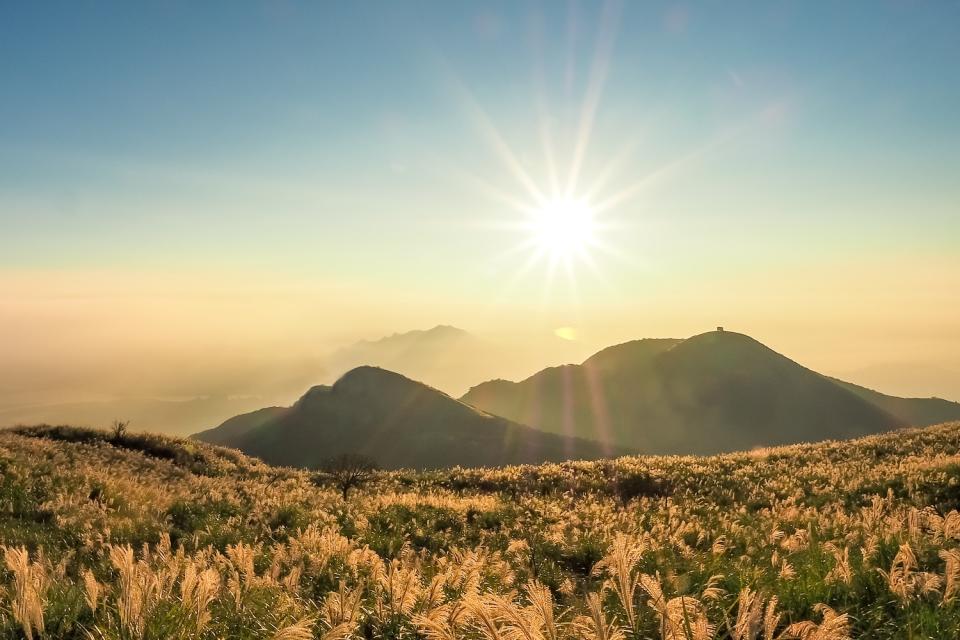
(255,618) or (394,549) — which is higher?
(255,618)

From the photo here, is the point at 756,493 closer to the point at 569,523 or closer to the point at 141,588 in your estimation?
the point at 569,523

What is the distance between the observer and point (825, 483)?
54.5 feet

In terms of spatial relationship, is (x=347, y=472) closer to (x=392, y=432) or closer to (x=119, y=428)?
(x=119, y=428)

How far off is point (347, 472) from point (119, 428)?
44.0ft

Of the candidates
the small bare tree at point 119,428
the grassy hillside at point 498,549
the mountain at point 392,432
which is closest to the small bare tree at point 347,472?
the grassy hillside at point 498,549

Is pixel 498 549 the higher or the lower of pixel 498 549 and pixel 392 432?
the higher

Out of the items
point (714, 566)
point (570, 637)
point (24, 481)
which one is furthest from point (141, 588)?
point (24, 481)

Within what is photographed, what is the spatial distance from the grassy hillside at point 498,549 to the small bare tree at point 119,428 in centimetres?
87

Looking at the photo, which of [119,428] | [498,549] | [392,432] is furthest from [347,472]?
[392,432]

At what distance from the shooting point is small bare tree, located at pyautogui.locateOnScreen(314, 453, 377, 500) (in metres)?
25.4

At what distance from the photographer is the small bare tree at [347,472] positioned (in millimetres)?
25375

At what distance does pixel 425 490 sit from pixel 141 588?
64.1 feet

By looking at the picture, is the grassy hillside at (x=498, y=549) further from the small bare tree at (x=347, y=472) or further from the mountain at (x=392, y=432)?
the mountain at (x=392, y=432)

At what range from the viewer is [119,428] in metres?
30.5
